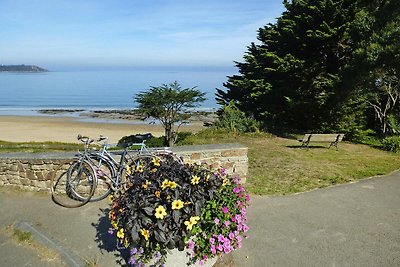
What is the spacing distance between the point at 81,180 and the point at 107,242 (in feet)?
6.06

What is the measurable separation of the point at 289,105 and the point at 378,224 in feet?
38.2

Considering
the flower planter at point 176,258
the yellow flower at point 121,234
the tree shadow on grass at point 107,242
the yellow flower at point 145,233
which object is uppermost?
the yellow flower at point 145,233

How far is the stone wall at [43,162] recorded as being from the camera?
6.70 metres

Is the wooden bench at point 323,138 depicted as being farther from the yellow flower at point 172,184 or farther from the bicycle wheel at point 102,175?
the yellow flower at point 172,184

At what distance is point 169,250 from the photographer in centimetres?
385

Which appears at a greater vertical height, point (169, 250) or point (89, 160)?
point (89, 160)

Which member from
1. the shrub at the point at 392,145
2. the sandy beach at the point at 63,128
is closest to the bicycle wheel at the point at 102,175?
the shrub at the point at 392,145

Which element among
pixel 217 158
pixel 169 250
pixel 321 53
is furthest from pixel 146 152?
pixel 321 53

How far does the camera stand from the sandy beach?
2903 centimetres

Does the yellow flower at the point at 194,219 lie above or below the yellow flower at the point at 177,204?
below

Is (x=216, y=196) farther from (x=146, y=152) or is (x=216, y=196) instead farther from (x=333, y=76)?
(x=333, y=76)

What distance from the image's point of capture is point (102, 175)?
20.9 feet

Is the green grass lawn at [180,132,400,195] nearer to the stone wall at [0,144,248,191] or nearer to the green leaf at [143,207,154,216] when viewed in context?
the stone wall at [0,144,248,191]

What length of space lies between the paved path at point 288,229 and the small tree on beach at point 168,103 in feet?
37.4
